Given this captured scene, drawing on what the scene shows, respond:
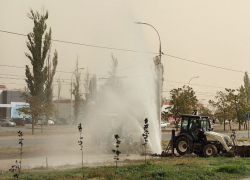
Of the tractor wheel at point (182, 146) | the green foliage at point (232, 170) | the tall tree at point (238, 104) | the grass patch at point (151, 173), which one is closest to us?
the grass patch at point (151, 173)

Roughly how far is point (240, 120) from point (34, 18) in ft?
137

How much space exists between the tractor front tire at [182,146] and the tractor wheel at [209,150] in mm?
1024

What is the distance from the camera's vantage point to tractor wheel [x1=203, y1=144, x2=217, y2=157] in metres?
20.1

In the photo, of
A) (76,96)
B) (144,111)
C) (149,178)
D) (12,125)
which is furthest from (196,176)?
(12,125)

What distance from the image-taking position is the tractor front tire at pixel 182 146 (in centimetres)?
2100

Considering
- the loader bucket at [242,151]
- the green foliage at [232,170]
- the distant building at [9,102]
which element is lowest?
the green foliage at [232,170]

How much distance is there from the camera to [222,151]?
20.7 meters

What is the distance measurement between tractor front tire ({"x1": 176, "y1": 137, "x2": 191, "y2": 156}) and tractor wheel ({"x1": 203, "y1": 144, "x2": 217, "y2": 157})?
102cm

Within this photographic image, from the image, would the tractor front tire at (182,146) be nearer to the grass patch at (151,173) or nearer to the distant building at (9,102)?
the grass patch at (151,173)

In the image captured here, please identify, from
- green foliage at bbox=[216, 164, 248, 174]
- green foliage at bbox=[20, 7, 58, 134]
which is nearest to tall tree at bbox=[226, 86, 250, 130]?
green foliage at bbox=[20, 7, 58, 134]

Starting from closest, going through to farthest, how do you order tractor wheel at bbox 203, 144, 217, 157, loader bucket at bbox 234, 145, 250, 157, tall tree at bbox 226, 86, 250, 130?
tractor wheel at bbox 203, 144, 217, 157 → loader bucket at bbox 234, 145, 250, 157 → tall tree at bbox 226, 86, 250, 130

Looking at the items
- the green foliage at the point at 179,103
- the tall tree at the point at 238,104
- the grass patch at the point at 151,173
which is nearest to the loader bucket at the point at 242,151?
the grass patch at the point at 151,173

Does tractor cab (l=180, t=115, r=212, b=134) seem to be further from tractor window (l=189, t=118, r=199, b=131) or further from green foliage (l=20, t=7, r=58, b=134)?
green foliage (l=20, t=7, r=58, b=134)

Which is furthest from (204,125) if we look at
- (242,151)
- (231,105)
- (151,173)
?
(231,105)
